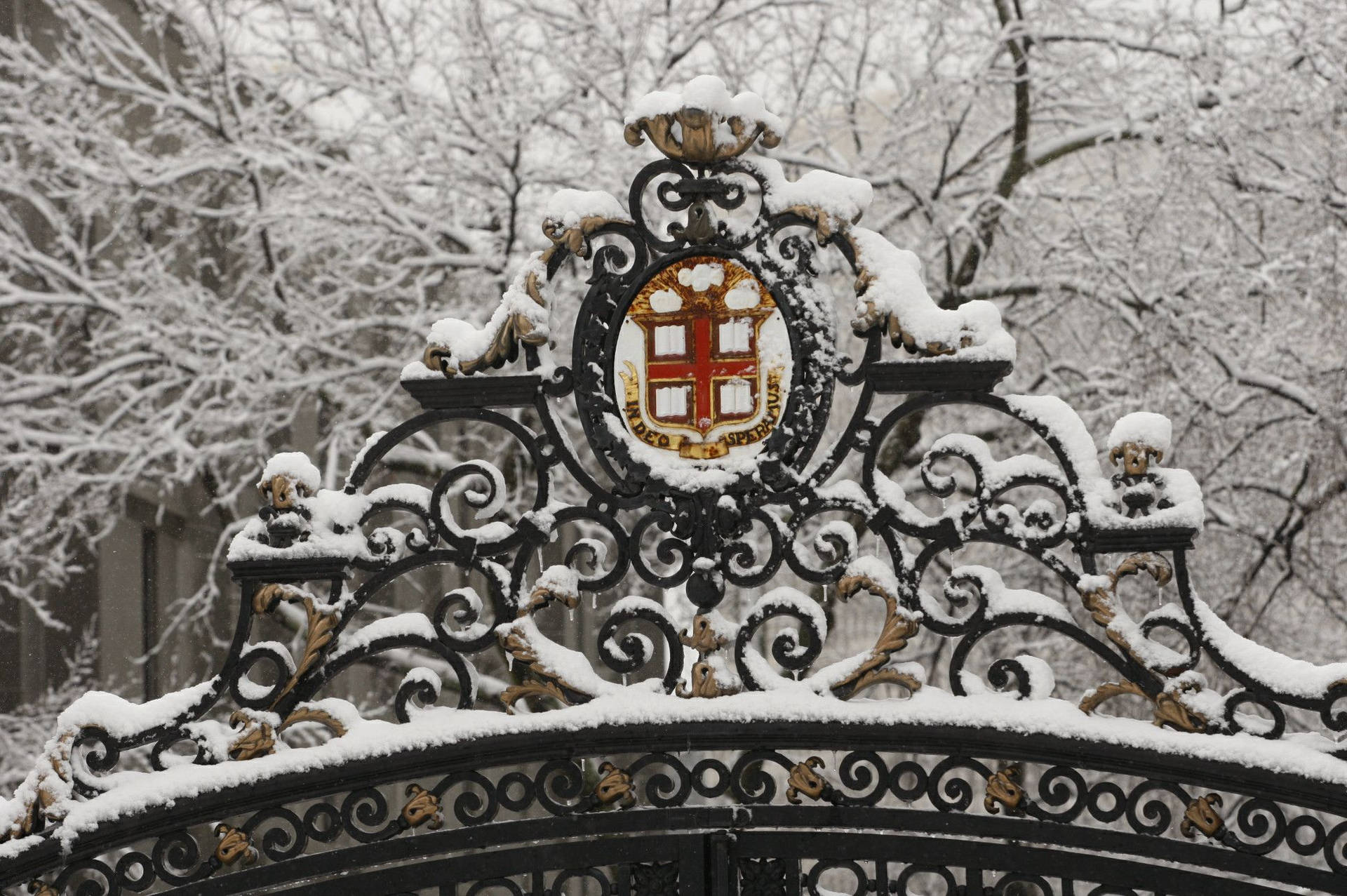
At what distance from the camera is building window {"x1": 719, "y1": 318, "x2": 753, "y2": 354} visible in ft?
11.3

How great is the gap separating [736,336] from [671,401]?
0.21 m

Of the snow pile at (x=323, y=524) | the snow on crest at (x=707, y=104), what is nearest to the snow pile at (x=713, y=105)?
the snow on crest at (x=707, y=104)

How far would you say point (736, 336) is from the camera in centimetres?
345

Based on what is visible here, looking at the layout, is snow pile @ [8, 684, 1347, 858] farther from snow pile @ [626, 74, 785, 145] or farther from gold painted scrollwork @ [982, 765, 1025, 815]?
snow pile @ [626, 74, 785, 145]

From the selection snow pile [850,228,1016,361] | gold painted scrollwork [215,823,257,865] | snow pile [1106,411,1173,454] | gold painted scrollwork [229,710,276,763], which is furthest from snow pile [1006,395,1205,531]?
gold painted scrollwork [215,823,257,865]

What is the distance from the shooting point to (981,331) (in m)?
3.33

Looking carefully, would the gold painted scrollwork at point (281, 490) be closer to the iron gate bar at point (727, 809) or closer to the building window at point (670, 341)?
the iron gate bar at point (727, 809)

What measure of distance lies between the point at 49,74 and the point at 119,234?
1.44m

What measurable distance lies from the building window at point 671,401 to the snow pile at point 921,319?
0.44 metres

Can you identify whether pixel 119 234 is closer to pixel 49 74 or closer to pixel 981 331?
pixel 49 74

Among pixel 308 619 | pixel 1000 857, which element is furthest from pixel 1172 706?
Result: pixel 308 619

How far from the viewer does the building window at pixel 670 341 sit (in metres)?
3.47

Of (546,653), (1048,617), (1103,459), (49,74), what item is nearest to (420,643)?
(546,653)

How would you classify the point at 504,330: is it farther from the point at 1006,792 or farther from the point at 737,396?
the point at 1006,792
